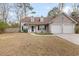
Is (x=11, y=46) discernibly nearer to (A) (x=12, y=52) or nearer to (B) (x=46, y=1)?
(A) (x=12, y=52)

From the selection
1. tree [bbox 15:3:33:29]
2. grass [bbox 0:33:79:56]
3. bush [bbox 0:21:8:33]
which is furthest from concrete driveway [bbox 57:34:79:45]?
bush [bbox 0:21:8:33]

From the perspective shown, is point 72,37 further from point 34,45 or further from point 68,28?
point 34,45

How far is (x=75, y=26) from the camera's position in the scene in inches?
309

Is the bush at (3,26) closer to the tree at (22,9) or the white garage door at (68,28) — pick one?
the tree at (22,9)

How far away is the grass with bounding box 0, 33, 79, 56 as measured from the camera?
786 cm

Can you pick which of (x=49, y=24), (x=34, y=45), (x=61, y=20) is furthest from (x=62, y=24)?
(x=34, y=45)

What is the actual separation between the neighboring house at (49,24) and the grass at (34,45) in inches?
3.8

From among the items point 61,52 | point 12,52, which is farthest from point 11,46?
point 61,52

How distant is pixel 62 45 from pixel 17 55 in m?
0.56

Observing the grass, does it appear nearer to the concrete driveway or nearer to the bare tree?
the concrete driveway

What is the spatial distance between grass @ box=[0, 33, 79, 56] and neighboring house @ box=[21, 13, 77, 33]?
10 cm

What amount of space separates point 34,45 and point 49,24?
314mm

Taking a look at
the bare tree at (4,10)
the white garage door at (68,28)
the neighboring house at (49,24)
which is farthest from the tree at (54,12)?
the bare tree at (4,10)

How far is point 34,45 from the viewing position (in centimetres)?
789
